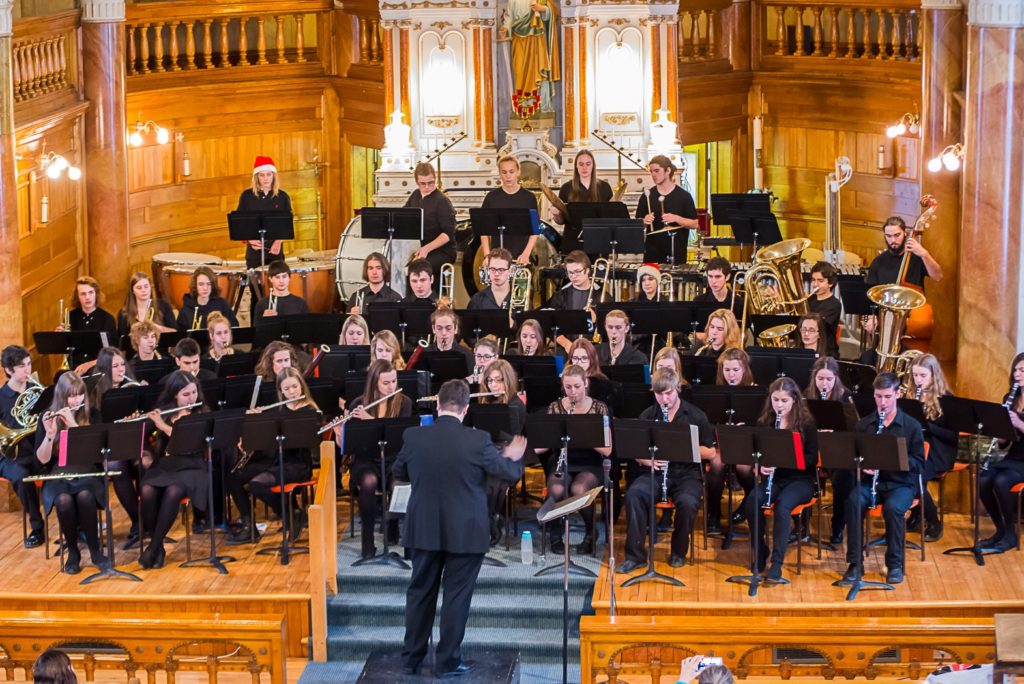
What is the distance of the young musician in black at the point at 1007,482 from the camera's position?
35.6 feet

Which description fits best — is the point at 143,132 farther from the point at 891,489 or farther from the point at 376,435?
the point at 891,489

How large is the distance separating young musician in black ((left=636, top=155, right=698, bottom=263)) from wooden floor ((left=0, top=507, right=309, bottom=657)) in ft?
14.2

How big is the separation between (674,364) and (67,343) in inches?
154

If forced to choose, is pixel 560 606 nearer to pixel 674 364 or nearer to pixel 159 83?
pixel 674 364

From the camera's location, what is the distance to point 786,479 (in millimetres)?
10742

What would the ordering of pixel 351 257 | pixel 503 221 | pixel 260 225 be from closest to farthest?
pixel 503 221 < pixel 260 225 < pixel 351 257

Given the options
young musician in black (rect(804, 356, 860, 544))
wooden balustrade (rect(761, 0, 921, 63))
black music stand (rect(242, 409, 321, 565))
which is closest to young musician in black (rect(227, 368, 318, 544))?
black music stand (rect(242, 409, 321, 565))

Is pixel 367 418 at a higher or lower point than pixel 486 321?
lower

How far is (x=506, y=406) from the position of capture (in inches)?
419

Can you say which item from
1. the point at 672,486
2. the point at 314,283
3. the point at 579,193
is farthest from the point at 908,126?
the point at 672,486

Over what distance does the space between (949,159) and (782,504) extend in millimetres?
5363

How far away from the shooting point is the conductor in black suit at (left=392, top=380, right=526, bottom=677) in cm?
926

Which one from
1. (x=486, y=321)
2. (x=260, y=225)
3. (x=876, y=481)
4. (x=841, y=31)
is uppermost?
(x=841, y=31)

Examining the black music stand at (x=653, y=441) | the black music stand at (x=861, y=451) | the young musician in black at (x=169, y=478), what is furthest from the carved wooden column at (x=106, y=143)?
the black music stand at (x=861, y=451)
